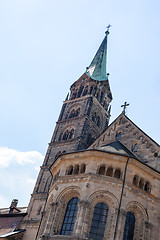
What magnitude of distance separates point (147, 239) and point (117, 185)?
4.22m

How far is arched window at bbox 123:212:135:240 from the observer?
68.0 ft

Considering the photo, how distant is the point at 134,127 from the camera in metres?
29.8

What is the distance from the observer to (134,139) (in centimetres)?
2895

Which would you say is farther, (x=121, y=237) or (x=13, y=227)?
(x=13, y=227)

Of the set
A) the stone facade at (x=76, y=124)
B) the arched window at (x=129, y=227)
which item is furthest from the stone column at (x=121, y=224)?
the stone facade at (x=76, y=124)

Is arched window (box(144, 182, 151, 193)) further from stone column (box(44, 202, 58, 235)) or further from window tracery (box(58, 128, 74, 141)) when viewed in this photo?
window tracery (box(58, 128, 74, 141))

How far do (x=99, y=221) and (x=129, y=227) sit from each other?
92.8 inches

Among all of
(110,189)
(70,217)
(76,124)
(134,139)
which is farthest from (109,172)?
(76,124)

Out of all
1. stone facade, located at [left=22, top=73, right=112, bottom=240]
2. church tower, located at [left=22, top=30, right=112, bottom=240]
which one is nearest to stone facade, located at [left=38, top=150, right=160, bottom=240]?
church tower, located at [left=22, top=30, right=112, bottom=240]

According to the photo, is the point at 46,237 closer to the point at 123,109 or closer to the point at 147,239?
the point at 147,239

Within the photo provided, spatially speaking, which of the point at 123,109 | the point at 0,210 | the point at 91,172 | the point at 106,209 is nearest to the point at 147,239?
the point at 106,209

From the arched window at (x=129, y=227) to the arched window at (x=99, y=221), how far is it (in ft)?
5.39

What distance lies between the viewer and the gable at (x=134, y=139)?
86.6 feet

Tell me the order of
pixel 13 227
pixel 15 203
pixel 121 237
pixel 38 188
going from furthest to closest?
1. pixel 15 203
2. pixel 38 188
3. pixel 13 227
4. pixel 121 237
